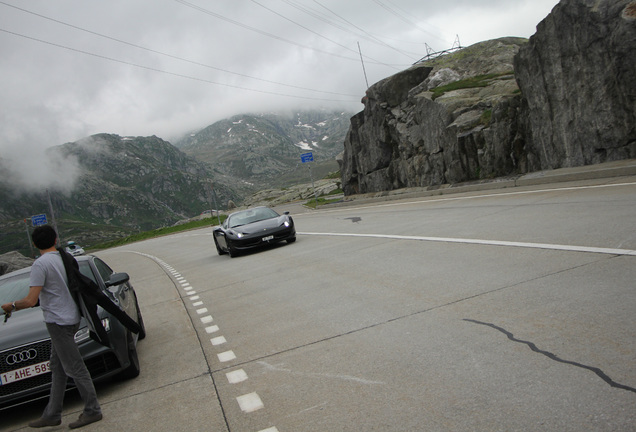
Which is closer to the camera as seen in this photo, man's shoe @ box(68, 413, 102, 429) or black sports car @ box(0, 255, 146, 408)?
man's shoe @ box(68, 413, 102, 429)

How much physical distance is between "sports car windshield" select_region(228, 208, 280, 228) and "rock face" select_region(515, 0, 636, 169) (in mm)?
12686

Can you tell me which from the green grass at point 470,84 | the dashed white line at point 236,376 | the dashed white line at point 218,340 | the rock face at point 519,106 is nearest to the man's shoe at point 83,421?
the dashed white line at point 236,376

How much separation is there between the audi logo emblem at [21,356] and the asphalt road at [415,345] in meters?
0.59

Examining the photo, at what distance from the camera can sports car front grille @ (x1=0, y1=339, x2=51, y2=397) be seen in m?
4.98

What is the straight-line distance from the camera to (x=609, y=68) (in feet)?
63.5

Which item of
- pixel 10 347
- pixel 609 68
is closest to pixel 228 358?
pixel 10 347

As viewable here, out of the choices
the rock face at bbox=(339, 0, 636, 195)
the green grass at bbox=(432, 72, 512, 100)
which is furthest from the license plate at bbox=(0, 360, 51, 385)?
the green grass at bbox=(432, 72, 512, 100)

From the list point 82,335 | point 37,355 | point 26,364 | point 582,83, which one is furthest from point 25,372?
point 582,83

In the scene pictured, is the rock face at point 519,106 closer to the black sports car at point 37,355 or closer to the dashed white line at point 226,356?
the dashed white line at point 226,356

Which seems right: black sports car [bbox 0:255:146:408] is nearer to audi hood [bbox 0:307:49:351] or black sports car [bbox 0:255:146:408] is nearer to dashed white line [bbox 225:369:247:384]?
audi hood [bbox 0:307:49:351]

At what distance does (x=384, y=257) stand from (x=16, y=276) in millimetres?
6456

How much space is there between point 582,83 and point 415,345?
63.5ft

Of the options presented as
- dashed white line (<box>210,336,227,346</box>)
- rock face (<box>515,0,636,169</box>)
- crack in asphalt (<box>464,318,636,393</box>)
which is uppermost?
rock face (<box>515,0,636,169</box>)

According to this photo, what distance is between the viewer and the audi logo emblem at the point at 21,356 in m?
5.01
